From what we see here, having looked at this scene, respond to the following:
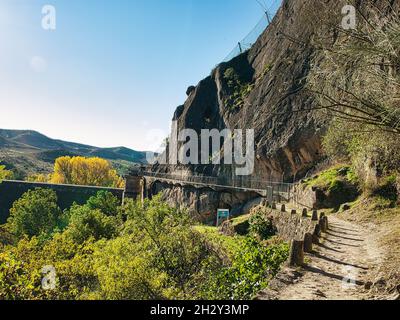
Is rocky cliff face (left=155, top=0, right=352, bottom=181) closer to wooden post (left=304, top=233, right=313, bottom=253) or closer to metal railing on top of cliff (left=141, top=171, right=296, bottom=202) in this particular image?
metal railing on top of cliff (left=141, top=171, right=296, bottom=202)

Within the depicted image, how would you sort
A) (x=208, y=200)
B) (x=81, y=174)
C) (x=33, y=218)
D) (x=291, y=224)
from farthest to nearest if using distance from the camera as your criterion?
(x=81, y=174)
(x=33, y=218)
(x=208, y=200)
(x=291, y=224)

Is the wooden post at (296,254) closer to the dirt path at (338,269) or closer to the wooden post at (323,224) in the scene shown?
the dirt path at (338,269)

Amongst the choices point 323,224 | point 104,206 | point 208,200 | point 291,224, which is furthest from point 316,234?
point 104,206

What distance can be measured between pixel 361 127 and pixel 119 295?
11070mm

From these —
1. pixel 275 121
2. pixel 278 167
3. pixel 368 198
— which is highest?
pixel 275 121

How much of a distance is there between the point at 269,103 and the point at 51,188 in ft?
145

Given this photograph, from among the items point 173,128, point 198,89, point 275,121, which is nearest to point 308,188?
point 275,121

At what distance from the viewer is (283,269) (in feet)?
27.0

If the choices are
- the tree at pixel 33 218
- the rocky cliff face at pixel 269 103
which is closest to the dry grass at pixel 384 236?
the rocky cliff face at pixel 269 103

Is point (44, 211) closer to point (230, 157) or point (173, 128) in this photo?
point (173, 128)

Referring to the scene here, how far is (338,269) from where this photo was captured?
26.8ft

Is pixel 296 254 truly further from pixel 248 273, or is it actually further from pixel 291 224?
pixel 291 224

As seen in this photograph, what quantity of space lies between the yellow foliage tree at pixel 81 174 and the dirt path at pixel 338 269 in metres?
75.0

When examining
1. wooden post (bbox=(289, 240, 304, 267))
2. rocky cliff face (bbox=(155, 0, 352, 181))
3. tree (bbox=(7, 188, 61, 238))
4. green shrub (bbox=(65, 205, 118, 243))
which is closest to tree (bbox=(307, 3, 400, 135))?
wooden post (bbox=(289, 240, 304, 267))
